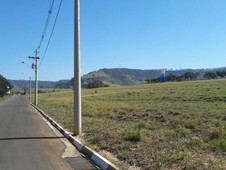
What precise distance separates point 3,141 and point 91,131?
11.1 feet

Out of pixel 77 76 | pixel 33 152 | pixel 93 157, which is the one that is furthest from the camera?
pixel 77 76

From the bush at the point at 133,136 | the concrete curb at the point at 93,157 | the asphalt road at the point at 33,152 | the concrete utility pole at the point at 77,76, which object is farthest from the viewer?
the concrete utility pole at the point at 77,76

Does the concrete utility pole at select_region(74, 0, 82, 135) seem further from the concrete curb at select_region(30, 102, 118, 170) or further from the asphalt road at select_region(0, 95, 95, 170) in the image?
the concrete curb at select_region(30, 102, 118, 170)

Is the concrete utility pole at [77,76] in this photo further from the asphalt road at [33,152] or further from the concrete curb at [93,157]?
the concrete curb at [93,157]

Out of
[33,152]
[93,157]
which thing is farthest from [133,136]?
[33,152]

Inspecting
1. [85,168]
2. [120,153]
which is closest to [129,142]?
[120,153]

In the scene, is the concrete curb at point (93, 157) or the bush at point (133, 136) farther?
the bush at point (133, 136)

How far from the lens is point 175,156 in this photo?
9.33 meters

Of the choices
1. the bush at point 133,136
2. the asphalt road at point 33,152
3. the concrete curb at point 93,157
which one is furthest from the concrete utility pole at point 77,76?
the bush at point 133,136

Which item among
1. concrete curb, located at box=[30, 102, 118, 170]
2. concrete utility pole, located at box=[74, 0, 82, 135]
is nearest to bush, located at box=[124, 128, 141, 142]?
concrete curb, located at box=[30, 102, 118, 170]

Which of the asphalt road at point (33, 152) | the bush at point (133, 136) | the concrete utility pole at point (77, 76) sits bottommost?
the asphalt road at point (33, 152)

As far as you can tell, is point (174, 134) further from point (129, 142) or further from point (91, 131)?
point (91, 131)

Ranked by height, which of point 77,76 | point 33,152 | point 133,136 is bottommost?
point 33,152

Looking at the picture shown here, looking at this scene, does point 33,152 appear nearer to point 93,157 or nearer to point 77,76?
point 93,157
